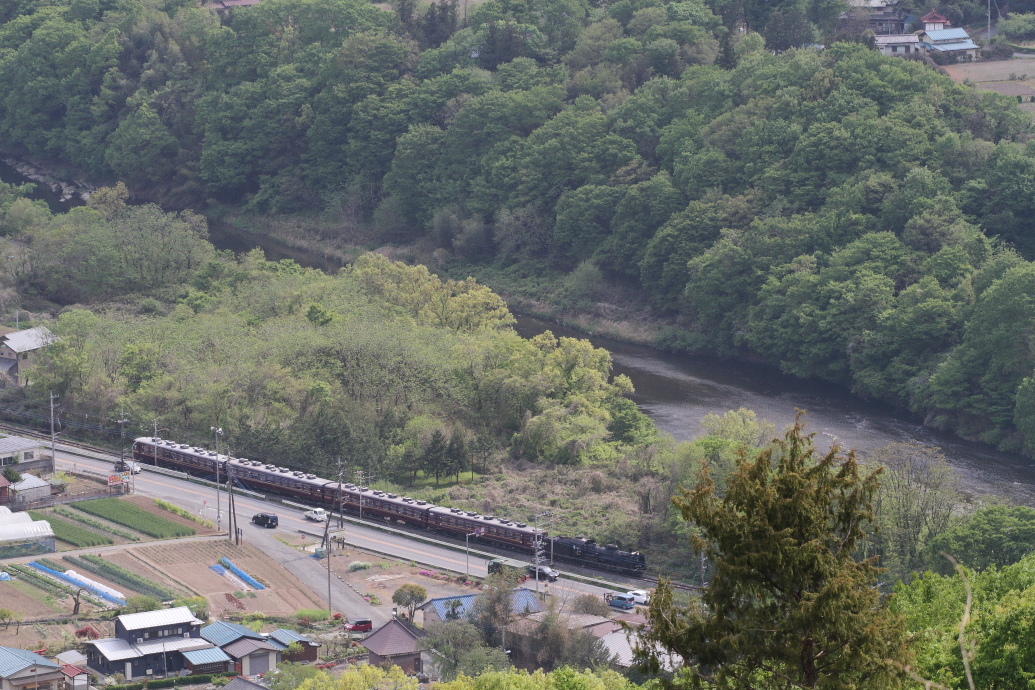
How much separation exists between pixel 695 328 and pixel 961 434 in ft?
64.7

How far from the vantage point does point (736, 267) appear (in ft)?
263

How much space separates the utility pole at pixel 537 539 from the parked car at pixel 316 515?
316 inches

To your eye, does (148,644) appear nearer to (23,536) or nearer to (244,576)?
(244,576)

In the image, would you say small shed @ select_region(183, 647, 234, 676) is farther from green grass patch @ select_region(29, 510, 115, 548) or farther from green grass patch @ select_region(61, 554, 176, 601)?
green grass patch @ select_region(29, 510, 115, 548)

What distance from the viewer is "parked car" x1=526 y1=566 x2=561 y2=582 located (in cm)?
4894

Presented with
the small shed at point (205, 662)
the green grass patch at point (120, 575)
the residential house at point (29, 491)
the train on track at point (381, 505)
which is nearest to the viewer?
the small shed at point (205, 662)

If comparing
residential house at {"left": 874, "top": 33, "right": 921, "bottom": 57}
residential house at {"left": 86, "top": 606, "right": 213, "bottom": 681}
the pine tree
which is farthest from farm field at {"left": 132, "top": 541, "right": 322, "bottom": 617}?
residential house at {"left": 874, "top": 33, "right": 921, "bottom": 57}

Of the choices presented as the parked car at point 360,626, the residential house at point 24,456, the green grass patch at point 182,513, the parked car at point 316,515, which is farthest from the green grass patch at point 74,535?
the parked car at point 360,626

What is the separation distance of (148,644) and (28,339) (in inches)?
1338

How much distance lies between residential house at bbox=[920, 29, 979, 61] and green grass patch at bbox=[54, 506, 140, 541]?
66.0 meters

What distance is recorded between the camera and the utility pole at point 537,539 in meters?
48.1

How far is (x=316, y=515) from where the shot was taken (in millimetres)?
55375

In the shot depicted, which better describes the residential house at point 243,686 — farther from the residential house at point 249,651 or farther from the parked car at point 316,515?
the parked car at point 316,515

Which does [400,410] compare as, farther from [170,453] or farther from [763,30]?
[763,30]
